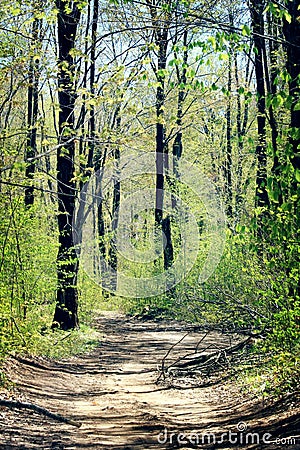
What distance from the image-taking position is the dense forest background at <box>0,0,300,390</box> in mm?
7816

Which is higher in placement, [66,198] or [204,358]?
[66,198]

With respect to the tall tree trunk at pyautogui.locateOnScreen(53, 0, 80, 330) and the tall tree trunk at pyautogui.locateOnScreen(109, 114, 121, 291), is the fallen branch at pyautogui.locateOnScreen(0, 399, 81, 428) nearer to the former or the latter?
the tall tree trunk at pyautogui.locateOnScreen(53, 0, 80, 330)

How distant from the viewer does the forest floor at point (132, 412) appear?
6.83 meters

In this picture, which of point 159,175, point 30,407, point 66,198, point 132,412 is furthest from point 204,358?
point 159,175

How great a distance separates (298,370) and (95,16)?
15.6 metres

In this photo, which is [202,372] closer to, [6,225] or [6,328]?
[6,328]

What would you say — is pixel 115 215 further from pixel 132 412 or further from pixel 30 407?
pixel 30 407

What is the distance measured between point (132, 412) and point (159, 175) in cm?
1918

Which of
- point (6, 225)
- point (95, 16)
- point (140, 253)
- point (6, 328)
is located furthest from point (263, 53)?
point (140, 253)

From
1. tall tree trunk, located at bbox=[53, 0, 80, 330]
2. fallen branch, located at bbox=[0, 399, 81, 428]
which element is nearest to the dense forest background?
tall tree trunk, located at bbox=[53, 0, 80, 330]

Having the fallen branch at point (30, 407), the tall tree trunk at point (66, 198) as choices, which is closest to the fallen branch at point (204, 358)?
the fallen branch at point (30, 407)

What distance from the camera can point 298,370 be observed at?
7551 mm

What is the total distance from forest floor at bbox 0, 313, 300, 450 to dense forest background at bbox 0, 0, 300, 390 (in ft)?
2.04

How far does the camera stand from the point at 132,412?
858 cm
